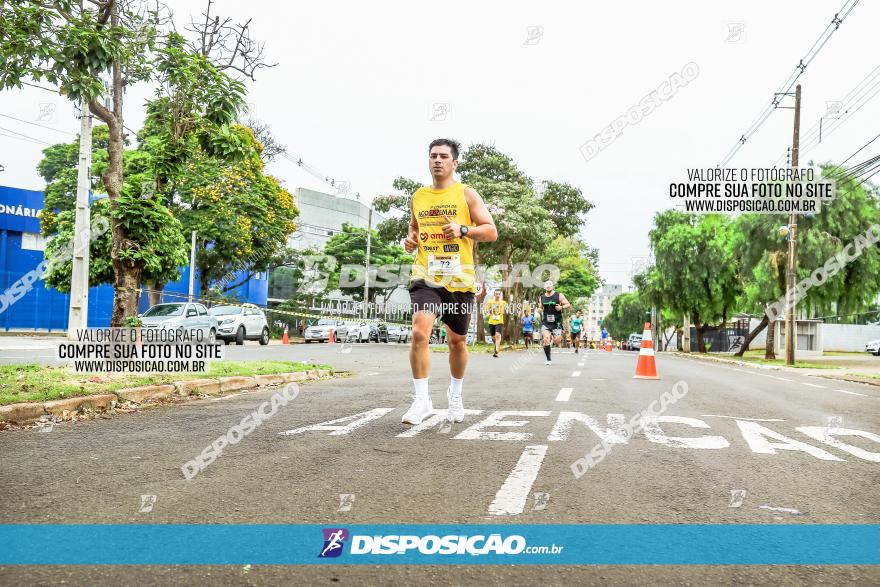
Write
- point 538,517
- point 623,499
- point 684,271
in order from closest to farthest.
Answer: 1. point 538,517
2. point 623,499
3. point 684,271

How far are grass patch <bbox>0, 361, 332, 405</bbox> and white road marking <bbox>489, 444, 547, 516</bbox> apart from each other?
4.59 m

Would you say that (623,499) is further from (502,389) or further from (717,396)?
(717,396)

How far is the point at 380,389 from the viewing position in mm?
9656

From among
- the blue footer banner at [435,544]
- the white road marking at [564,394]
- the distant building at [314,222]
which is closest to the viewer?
the blue footer banner at [435,544]

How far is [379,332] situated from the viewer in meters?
43.2

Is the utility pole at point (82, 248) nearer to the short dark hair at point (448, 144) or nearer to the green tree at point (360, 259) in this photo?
the short dark hair at point (448, 144)

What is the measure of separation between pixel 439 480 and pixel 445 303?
247 centimetres

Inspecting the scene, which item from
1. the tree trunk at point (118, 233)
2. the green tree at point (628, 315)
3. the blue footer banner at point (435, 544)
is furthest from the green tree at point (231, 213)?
the green tree at point (628, 315)

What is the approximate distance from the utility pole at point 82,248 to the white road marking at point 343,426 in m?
6.37

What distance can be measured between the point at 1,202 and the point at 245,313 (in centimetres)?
1428

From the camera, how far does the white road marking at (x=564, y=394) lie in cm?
842

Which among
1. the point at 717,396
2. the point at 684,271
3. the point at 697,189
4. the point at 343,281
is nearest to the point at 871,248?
the point at 697,189

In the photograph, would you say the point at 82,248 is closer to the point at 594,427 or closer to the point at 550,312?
the point at 594,427

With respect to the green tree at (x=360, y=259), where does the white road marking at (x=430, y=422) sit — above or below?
below
